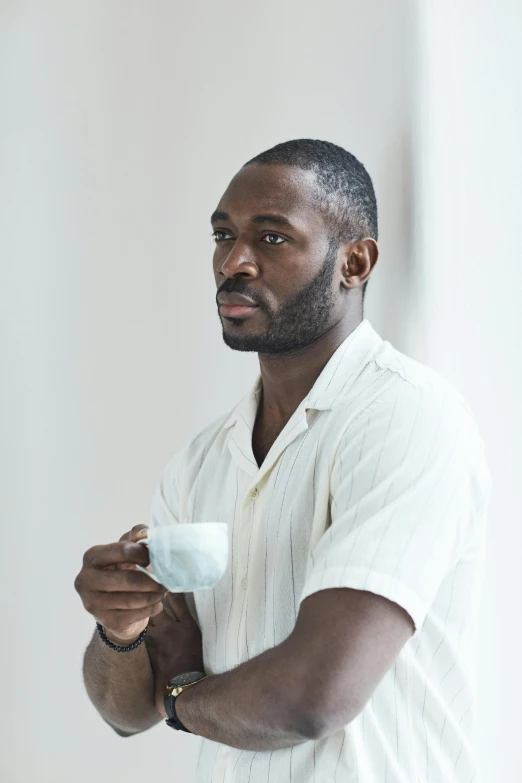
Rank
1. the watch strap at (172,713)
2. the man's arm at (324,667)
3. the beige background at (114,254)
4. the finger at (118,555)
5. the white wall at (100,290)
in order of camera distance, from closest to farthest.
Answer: the man's arm at (324,667)
the finger at (118,555)
the watch strap at (172,713)
the beige background at (114,254)
the white wall at (100,290)

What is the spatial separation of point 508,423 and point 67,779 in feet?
4.07

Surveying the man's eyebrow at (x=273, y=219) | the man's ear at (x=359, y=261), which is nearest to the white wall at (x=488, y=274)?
the man's ear at (x=359, y=261)

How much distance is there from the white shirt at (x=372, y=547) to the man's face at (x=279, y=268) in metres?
0.08

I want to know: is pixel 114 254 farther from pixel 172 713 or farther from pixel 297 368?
pixel 172 713

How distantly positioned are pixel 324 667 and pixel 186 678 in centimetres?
38

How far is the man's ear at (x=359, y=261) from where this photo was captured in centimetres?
140

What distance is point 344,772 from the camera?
1124 millimetres

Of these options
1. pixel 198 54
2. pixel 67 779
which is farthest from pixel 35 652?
pixel 198 54

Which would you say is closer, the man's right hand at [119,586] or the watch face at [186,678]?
the man's right hand at [119,586]

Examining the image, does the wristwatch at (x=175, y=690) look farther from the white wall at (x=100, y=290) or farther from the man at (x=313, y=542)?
the white wall at (x=100, y=290)

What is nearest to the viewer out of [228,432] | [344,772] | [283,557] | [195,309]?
[344,772]

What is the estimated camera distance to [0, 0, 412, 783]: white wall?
5.96ft

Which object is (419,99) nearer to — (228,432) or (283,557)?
(228,432)

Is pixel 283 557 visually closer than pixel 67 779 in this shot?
Yes
